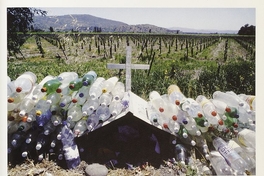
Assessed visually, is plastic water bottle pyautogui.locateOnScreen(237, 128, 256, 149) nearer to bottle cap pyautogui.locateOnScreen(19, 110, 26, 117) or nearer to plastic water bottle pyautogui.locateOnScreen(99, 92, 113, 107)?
plastic water bottle pyautogui.locateOnScreen(99, 92, 113, 107)

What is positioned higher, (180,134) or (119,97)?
(119,97)

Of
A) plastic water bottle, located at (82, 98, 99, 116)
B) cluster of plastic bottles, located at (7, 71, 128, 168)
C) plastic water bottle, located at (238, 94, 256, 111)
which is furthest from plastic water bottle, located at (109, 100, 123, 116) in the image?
plastic water bottle, located at (238, 94, 256, 111)

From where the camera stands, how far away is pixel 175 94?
3629mm

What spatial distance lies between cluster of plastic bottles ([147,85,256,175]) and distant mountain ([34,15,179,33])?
2.72 feet

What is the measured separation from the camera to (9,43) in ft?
11.7

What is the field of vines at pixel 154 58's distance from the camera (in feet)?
12.1

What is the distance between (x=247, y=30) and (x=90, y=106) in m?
1.93

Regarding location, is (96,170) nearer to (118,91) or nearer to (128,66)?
(118,91)

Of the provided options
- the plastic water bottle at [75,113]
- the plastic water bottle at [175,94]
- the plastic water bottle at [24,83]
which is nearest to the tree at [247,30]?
the plastic water bottle at [175,94]

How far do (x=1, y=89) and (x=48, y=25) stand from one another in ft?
2.88

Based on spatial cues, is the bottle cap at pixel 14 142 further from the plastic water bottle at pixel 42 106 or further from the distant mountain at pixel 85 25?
the distant mountain at pixel 85 25

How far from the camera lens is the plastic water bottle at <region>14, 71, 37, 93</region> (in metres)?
3.40
